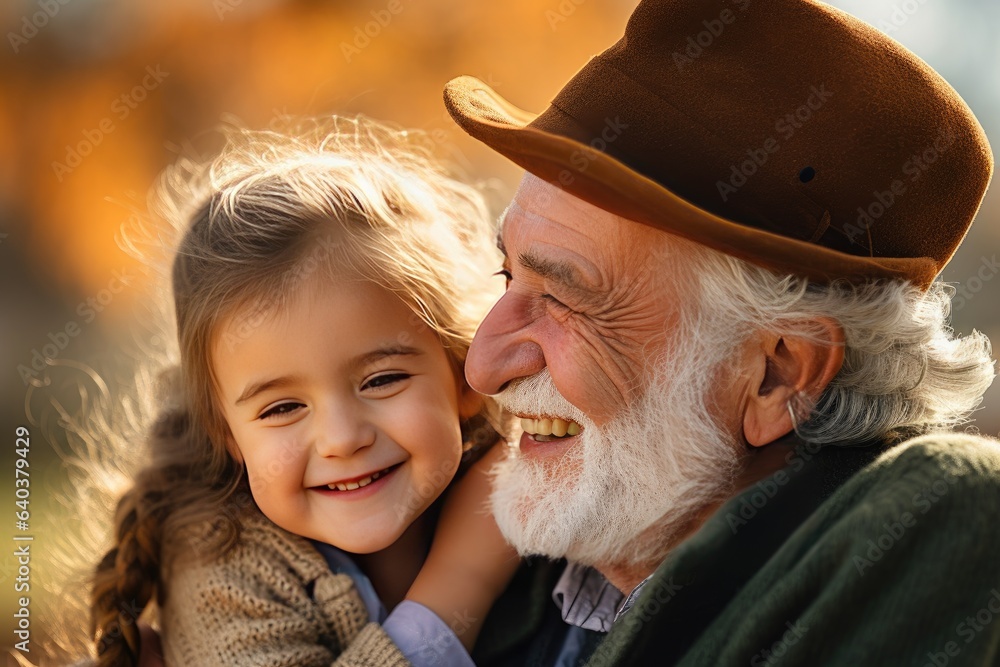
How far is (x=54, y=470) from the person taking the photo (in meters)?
5.42

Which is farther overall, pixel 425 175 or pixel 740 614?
pixel 425 175

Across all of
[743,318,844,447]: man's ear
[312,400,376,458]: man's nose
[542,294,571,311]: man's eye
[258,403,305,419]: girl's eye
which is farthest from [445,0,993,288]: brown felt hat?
[258,403,305,419]: girl's eye

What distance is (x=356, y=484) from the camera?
93.1 inches

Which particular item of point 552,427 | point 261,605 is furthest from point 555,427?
point 261,605

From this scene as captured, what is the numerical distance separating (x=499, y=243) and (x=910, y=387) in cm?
108

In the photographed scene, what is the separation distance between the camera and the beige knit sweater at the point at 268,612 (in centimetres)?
216

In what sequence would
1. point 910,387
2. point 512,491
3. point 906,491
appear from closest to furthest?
point 906,491 < point 910,387 < point 512,491

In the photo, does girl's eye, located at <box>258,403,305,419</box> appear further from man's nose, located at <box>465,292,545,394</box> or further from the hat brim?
the hat brim

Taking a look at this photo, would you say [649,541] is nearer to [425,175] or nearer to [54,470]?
[425,175]

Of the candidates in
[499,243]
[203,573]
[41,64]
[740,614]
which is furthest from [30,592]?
[41,64]

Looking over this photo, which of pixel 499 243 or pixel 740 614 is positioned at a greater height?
pixel 499 243

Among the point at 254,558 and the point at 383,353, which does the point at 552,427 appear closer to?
the point at 383,353

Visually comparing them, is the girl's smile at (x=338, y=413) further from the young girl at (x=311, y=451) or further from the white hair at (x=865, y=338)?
the white hair at (x=865, y=338)

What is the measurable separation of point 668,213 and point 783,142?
12.0 inches
